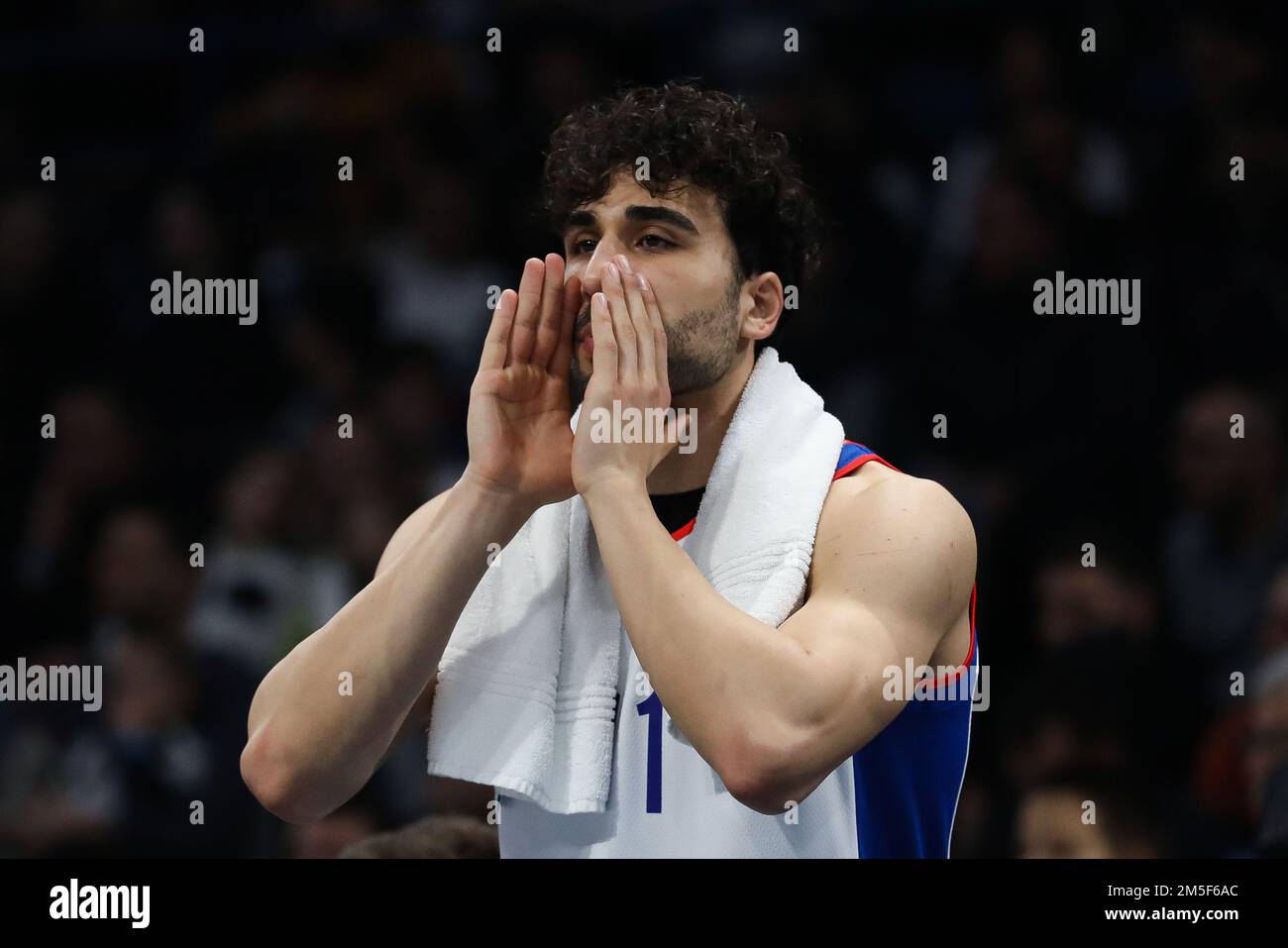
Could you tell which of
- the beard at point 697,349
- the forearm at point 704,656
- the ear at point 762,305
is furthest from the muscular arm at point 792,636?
the ear at point 762,305

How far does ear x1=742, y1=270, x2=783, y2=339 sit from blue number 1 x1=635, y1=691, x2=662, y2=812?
0.77m

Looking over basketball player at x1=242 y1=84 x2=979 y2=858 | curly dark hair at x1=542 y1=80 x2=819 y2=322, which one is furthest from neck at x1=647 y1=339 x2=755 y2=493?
curly dark hair at x1=542 y1=80 x2=819 y2=322

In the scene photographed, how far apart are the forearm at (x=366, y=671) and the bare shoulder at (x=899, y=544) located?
A: 1.87 ft

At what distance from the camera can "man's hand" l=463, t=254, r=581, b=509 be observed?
2.87 m

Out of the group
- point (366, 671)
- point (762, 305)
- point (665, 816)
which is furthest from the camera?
point (762, 305)

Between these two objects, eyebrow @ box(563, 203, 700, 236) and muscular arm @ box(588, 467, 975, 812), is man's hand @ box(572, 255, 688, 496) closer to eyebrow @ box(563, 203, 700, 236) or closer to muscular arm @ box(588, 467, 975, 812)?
muscular arm @ box(588, 467, 975, 812)

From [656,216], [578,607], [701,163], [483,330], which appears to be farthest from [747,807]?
[483,330]

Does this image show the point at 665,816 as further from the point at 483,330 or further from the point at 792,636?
the point at 483,330

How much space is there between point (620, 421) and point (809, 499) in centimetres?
38

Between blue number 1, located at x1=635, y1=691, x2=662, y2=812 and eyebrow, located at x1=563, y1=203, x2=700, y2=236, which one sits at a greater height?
eyebrow, located at x1=563, y1=203, x2=700, y2=236

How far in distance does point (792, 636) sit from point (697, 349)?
2.21ft

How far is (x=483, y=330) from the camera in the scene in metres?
5.96
